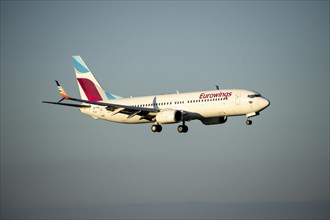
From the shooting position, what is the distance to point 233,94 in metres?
86.4

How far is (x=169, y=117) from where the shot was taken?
8800cm

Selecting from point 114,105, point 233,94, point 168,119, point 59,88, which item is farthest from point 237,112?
point 59,88

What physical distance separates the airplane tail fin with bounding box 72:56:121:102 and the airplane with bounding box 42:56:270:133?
17.7 inches

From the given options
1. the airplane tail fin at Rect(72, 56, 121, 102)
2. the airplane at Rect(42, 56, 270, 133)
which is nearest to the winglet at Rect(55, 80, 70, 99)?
the airplane at Rect(42, 56, 270, 133)

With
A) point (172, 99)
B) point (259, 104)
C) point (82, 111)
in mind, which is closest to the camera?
point (259, 104)

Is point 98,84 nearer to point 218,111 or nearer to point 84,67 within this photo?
point 84,67

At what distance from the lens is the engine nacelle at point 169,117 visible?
288 ft

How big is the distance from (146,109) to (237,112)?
461 inches

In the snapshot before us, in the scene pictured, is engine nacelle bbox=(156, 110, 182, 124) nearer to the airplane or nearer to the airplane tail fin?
the airplane

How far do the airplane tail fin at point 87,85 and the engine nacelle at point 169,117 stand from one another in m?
13.9

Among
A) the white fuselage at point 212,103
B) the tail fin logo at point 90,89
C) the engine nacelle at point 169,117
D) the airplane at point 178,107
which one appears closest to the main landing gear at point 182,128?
the airplane at point 178,107

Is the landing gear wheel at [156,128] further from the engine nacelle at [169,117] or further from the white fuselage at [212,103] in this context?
the engine nacelle at [169,117]

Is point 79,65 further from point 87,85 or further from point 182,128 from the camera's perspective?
point 182,128

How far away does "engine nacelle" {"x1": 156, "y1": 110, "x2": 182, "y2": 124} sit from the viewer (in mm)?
87875
